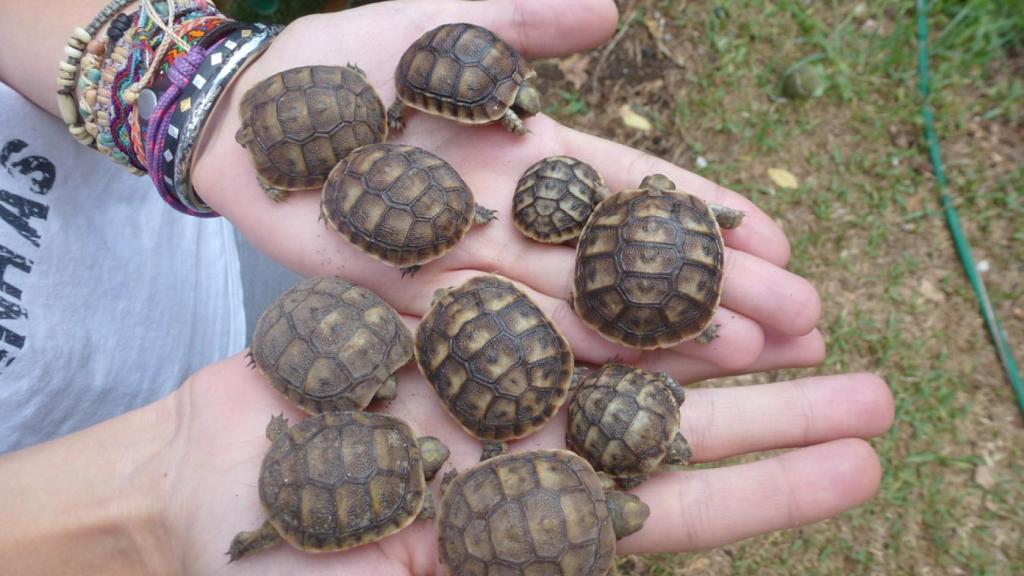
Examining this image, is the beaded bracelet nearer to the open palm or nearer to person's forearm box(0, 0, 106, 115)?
person's forearm box(0, 0, 106, 115)

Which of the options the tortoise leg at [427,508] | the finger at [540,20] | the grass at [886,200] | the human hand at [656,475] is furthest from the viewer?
the grass at [886,200]

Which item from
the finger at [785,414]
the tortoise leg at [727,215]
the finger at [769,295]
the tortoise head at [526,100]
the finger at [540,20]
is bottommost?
the finger at [785,414]

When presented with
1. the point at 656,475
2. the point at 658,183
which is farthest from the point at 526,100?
the point at 656,475

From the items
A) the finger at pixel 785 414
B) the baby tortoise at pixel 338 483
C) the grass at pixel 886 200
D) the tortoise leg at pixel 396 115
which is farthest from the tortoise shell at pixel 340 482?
the grass at pixel 886 200

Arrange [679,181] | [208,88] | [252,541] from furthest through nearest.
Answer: [679,181], [208,88], [252,541]

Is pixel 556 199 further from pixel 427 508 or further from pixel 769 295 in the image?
pixel 427 508

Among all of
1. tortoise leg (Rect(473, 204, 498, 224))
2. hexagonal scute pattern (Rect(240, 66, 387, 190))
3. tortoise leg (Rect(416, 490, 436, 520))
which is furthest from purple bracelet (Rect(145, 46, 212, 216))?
tortoise leg (Rect(416, 490, 436, 520))

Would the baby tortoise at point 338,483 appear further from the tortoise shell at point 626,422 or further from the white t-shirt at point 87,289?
the white t-shirt at point 87,289
